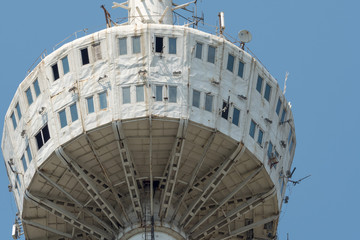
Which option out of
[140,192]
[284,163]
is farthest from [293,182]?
[140,192]

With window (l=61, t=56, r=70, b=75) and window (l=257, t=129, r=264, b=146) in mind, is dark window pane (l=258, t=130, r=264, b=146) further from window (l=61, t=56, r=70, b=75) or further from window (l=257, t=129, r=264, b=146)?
window (l=61, t=56, r=70, b=75)

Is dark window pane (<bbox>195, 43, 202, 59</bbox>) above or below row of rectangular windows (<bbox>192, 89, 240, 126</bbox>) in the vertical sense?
above

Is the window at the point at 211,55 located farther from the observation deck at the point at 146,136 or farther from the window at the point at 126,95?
the window at the point at 126,95

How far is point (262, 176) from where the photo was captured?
72438 millimetres

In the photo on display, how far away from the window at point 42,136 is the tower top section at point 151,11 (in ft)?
36.2

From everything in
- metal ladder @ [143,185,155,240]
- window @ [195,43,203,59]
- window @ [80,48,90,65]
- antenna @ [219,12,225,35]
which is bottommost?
metal ladder @ [143,185,155,240]

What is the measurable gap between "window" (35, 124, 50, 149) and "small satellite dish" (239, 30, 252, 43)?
44.9 ft

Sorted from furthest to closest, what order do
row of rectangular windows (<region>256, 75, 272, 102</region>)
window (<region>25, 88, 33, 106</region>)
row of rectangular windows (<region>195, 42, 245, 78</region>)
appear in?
row of rectangular windows (<region>256, 75, 272, 102</region>) → window (<region>25, 88, 33, 106</region>) → row of rectangular windows (<region>195, 42, 245, 78</region>)

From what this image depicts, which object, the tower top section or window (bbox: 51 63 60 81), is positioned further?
the tower top section

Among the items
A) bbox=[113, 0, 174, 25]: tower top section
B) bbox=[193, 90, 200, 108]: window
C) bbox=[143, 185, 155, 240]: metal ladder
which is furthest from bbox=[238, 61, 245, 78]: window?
bbox=[143, 185, 155, 240]: metal ladder

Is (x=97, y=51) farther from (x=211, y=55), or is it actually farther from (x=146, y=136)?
(x=211, y=55)

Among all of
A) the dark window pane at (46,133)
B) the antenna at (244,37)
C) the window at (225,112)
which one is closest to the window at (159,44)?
the window at (225,112)

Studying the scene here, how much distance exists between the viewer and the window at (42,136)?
70500 millimetres

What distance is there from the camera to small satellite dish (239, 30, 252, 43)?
74.3 meters
